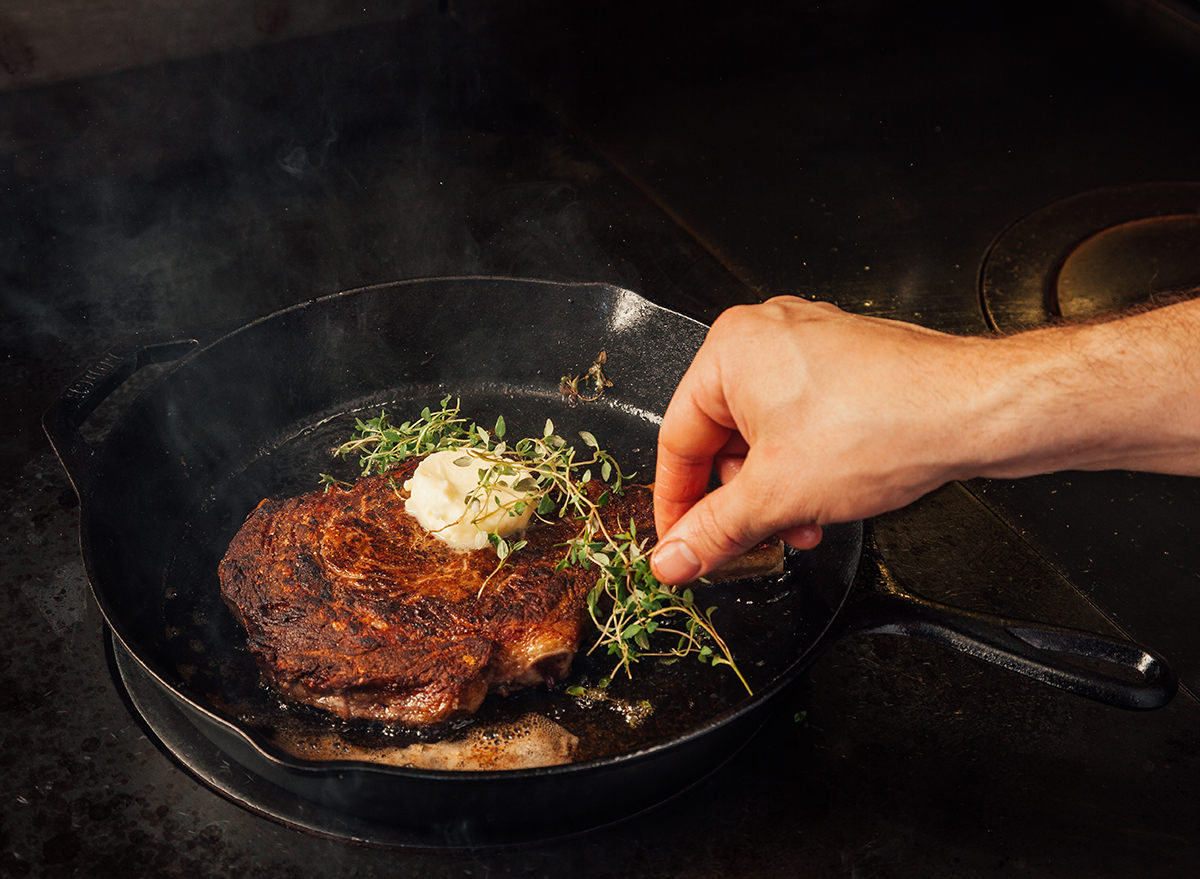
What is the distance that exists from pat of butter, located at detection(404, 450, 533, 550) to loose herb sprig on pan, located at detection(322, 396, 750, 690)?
0.02m

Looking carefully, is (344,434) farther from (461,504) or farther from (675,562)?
(675,562)

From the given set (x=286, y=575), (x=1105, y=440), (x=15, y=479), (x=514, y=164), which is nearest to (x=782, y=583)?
(x=1105, y=440)

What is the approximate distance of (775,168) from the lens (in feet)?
13.3

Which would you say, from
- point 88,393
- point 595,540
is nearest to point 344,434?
point 88,393

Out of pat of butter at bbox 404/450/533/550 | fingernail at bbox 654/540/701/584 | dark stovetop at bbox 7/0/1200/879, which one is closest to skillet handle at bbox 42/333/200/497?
dark stovetop at bbox 7/0/1200/879

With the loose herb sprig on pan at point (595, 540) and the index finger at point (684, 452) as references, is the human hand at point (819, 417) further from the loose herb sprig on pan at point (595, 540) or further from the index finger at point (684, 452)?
the loose herb sprig on pan at point (595, 540)

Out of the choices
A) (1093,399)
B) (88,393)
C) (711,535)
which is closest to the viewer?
(1093,399)

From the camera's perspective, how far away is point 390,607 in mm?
2086

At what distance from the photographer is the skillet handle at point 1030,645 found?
186cm

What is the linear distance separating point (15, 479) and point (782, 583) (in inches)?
88.7

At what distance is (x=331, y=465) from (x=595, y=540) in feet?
2.93

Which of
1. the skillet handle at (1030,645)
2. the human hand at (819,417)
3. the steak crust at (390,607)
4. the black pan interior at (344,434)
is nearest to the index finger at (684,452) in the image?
the human hand at (819,417)

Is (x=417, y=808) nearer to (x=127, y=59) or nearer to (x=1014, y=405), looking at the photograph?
(x=1014, y=405)

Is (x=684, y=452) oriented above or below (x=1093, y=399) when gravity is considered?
below
